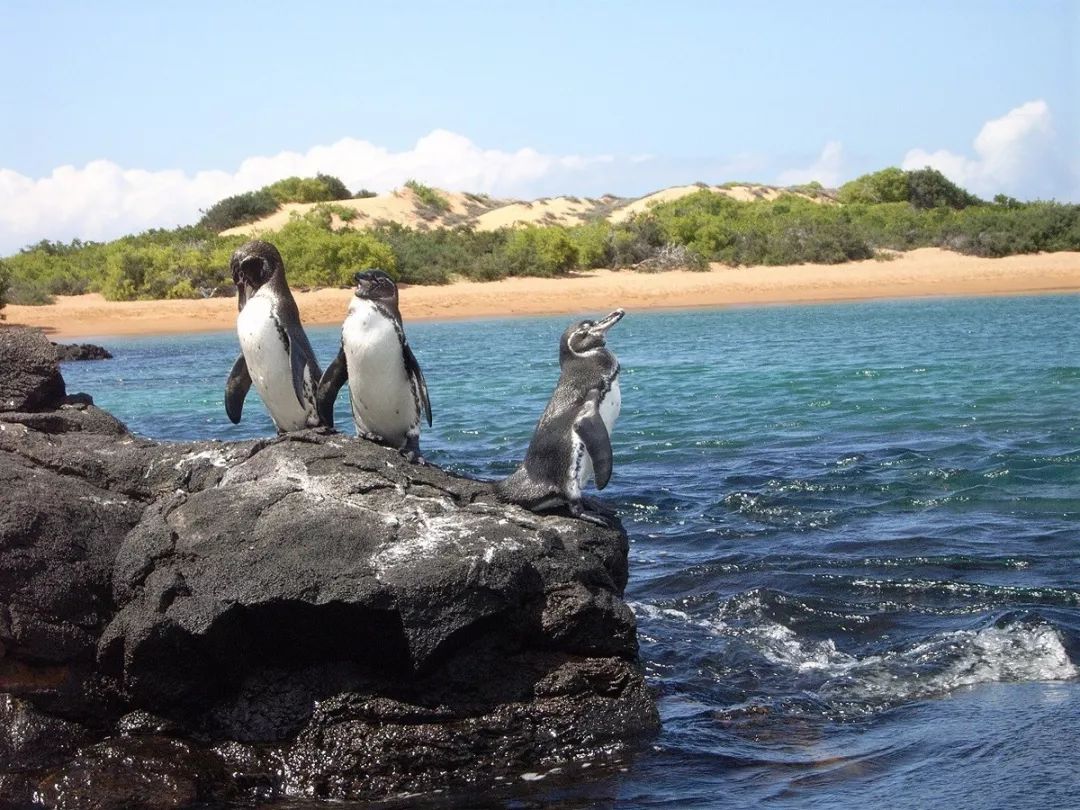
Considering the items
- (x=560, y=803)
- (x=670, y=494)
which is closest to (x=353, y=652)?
(x=560, y=803)

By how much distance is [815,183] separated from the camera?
2734 inches

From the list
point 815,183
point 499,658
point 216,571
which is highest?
point 815,183

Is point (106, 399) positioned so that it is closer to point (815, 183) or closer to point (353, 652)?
point (353, 652)

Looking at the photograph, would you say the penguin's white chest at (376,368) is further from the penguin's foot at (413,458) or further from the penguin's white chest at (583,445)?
the penguin's white chest at (583,445)

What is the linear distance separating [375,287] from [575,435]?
1541mm

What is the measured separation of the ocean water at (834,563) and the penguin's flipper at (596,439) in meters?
1.12

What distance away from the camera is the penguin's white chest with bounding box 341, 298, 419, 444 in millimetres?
7648

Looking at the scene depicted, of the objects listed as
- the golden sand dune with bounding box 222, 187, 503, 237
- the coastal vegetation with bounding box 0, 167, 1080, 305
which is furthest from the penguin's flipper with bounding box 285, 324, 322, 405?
the golden sand dune with bounding box 222, 187, 503, 237

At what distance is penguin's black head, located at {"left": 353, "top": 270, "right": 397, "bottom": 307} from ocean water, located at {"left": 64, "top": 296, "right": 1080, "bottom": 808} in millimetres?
2499

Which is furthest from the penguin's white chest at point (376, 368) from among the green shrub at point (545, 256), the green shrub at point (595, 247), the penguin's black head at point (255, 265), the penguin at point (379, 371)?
the green shrub at point (595, 247)

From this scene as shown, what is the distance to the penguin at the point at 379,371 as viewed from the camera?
7656mm

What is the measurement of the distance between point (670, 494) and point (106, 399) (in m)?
12.2

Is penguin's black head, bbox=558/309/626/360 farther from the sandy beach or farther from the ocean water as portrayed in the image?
the sandy beach

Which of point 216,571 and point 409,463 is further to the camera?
point 409,463
